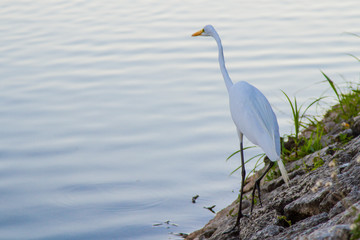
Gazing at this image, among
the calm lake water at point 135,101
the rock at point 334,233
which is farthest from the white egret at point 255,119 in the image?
the calm lake water at point 135,101

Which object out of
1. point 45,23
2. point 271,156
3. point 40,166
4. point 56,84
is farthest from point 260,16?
point 271,156

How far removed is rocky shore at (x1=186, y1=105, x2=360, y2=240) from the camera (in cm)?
290

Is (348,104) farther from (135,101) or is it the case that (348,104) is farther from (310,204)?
(135,101)

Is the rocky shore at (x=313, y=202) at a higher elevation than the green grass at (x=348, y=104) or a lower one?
lower

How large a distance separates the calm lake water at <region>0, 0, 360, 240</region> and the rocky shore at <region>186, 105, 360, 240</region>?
0.84 metres

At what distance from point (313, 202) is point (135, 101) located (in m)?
4.67

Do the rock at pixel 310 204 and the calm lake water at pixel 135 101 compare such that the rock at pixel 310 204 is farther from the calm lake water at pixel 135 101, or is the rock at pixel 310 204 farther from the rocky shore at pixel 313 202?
the calm lake water at pixel 135 101

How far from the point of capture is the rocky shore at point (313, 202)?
9.52 ft

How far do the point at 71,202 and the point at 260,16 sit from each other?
744cm

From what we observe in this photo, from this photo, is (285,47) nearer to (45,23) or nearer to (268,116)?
(45,23)

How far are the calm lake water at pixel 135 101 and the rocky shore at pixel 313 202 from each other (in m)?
0.84

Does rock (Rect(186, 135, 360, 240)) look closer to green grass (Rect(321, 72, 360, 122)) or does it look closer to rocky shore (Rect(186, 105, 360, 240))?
rocky shore (Rect(186, 105, 360, 240))

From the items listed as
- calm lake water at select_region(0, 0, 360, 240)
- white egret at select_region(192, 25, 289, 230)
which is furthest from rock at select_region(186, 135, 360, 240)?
calm lake water at select_region(0, 0, 360, 240)

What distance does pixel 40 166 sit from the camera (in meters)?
6.26
